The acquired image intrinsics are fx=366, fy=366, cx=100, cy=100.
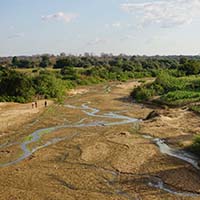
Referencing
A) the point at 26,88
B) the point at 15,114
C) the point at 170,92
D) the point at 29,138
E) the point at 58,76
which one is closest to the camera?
the point at 29,138

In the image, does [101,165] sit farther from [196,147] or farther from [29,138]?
[29,138]

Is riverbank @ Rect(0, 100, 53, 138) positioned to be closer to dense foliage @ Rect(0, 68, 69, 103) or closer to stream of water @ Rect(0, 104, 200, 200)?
dense foliage @ Rect(0, 68, 69, 103)

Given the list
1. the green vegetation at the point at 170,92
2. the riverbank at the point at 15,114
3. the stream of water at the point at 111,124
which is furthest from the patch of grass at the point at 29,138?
the green vegetation at the point at 170,92

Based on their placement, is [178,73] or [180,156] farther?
[178,73]

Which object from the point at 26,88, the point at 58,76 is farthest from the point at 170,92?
the point at 58,76

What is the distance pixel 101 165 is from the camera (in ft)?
65.5

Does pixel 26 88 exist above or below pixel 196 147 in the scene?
above

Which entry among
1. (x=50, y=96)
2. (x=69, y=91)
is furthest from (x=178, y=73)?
(x=50, y=96)

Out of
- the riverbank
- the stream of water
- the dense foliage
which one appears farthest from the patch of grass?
the dense foliage

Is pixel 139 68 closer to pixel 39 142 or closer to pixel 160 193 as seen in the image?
pixel 39 142

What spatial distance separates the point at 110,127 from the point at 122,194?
47.8 feet

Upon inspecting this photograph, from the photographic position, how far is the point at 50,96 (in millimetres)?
54312

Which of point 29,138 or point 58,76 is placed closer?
point 29,138

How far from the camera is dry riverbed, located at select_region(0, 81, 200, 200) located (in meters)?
16.3
